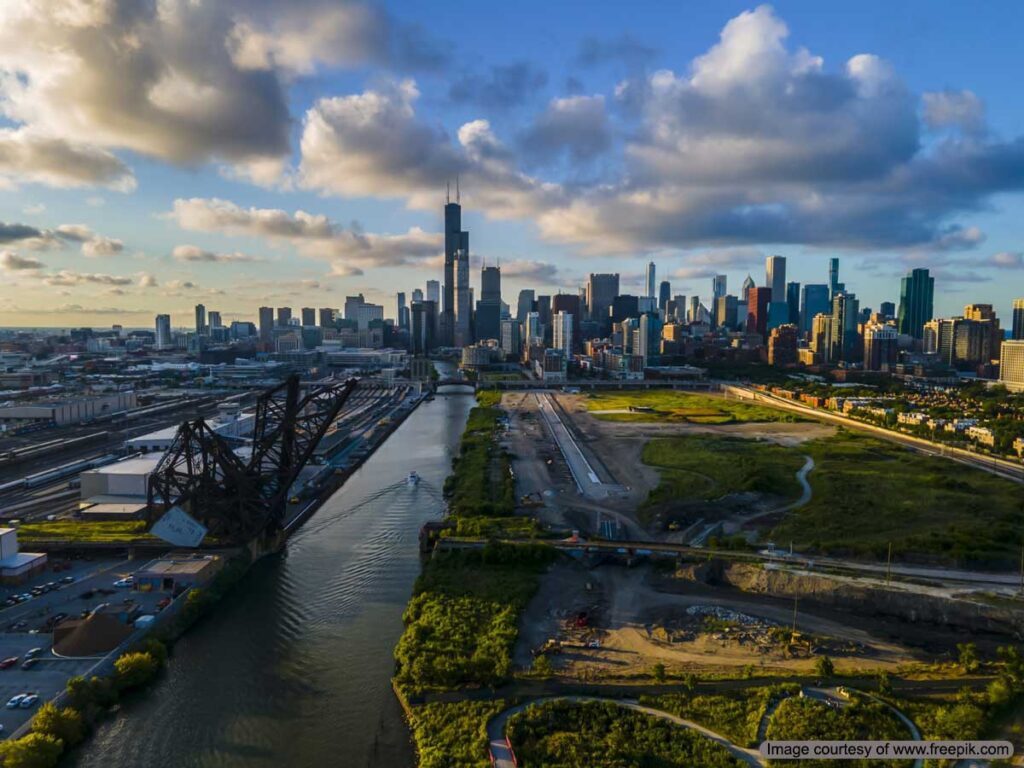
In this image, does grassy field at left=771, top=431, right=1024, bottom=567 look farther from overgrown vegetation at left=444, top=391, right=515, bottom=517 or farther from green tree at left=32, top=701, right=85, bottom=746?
green tree at left=32, top=701, right=85, bottom=746

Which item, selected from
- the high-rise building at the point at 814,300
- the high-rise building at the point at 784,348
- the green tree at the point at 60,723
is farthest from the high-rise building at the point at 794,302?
the green tree at the point at 60,723

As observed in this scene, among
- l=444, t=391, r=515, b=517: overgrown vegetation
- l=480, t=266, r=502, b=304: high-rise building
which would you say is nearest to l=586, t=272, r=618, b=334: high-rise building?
l=480, t=266, r=502, b=304: high-rise building

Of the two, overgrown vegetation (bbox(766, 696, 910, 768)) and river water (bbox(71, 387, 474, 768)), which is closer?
overgrown vegetation (bbox(766, 696, 910, 768))

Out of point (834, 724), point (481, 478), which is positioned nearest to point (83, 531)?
point (481, 478)

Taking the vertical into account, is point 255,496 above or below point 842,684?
above

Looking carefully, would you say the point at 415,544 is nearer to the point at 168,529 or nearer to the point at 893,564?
the point at 168,529

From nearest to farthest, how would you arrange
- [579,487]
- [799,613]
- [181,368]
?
[799,613], [579,487], [181,368]

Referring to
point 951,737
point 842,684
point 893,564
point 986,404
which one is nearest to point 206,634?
point 842,684
